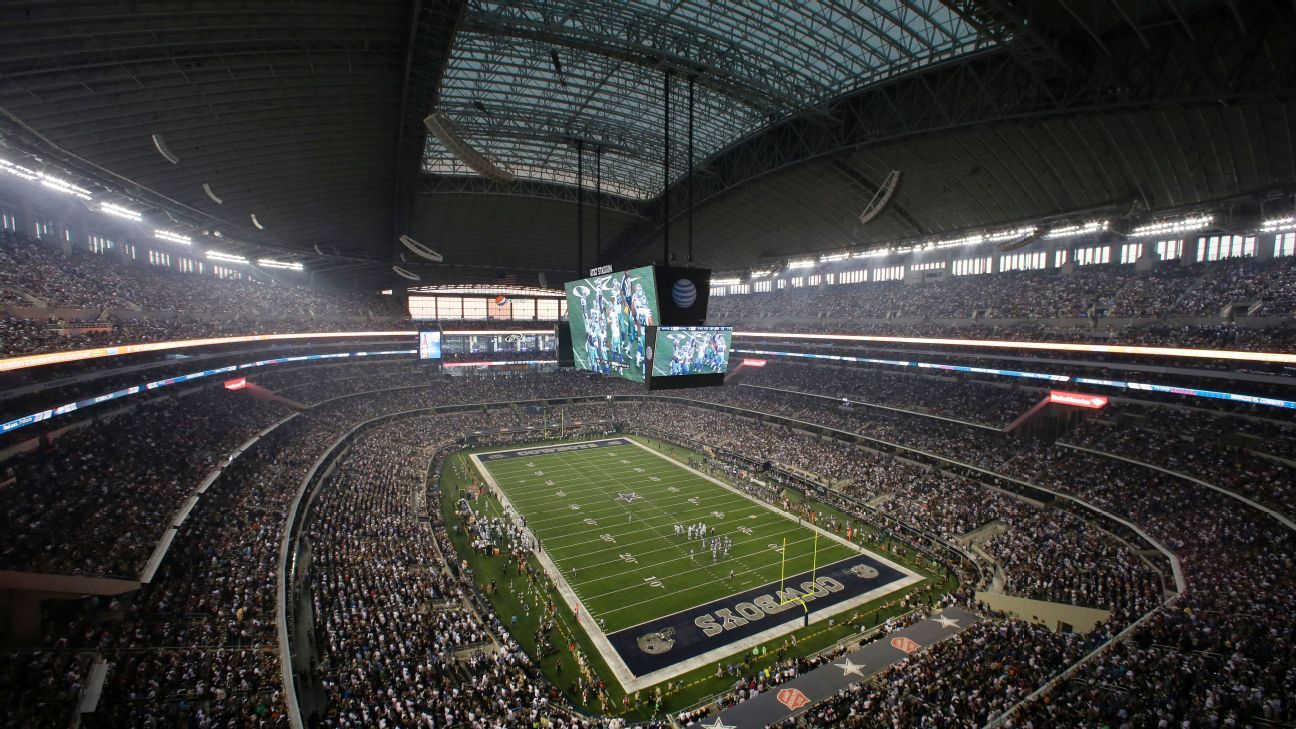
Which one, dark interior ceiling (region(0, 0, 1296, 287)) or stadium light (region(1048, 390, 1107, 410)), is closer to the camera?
dark interior ceiling (region(0, 0, 1296, 287))

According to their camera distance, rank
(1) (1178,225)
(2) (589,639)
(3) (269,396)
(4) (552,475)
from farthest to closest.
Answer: (3) (269,396)
(4) (552,475)
(1) (1178,225)
(2) (589,639)

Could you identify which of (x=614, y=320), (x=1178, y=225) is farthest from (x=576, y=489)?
(x=1178, y=225)

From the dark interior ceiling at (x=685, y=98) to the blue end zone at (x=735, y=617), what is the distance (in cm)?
2000

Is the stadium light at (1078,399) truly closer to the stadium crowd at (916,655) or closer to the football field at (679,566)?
the stadium crowd at (916,655)

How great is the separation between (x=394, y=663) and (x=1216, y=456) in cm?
3515

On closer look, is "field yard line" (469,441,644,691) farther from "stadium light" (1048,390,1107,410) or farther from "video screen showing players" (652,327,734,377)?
"stadium light" (1048,390,1107,410)

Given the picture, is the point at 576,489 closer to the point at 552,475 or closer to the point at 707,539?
the point at 552,475

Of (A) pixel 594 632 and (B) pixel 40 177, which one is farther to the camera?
(B) pixel 40 177

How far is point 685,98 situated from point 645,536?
23495 mm

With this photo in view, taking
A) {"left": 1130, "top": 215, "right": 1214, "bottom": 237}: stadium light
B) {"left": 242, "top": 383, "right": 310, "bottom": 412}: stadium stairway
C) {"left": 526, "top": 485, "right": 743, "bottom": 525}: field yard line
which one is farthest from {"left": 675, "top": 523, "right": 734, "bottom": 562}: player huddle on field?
{"left": 242, "top": 383, "right": 310, "bottom": 412}: stadium stairway

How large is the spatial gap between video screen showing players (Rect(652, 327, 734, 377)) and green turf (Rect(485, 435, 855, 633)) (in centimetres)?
1003

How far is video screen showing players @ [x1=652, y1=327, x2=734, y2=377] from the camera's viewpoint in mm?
20297

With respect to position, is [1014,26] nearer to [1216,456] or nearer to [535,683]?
[1216,456]

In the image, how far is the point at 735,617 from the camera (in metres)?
22.0
